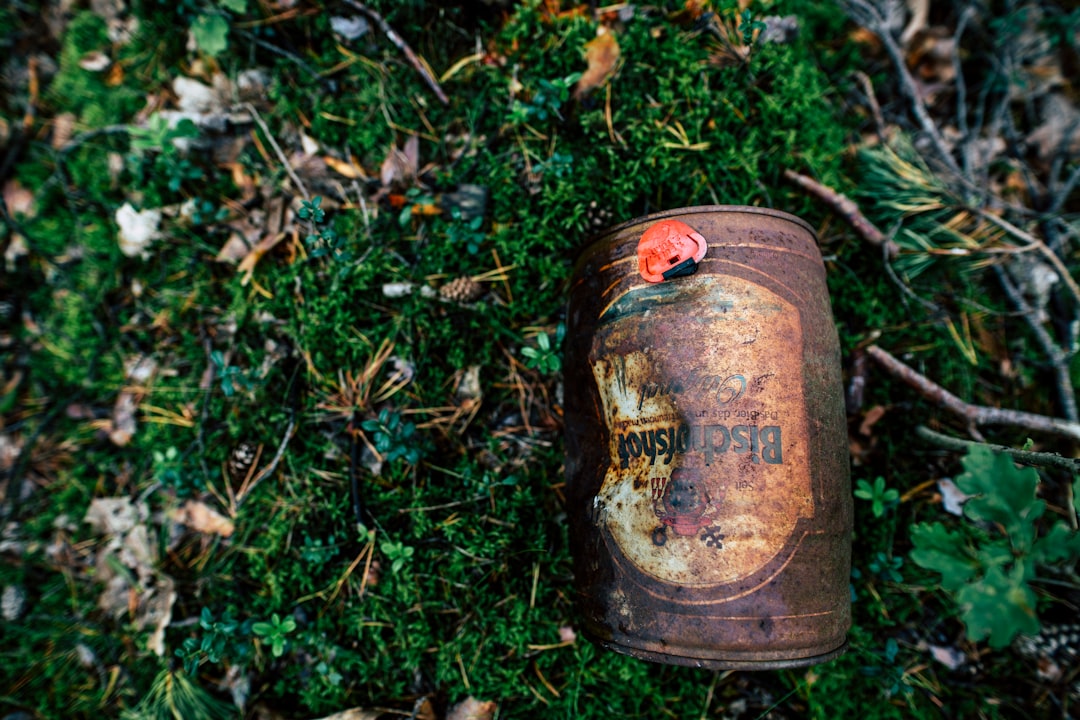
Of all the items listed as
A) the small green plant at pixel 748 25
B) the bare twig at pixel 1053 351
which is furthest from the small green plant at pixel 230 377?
the bare twig at pixel 1053 351

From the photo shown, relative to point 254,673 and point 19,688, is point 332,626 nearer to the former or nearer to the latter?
point 254,673

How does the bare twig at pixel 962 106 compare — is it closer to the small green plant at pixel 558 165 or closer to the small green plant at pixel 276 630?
the small green plant at pixel 558 165

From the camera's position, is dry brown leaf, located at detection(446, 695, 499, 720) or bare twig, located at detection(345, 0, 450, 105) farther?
bare twig, located at detection(345, 0, 450, 105)

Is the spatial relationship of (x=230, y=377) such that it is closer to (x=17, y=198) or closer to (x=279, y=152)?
(x=279, y=152)

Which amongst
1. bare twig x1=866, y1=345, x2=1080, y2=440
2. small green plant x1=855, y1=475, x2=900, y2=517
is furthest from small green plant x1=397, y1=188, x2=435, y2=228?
small green plant x1=855, y1=475, x2=900, y2=517

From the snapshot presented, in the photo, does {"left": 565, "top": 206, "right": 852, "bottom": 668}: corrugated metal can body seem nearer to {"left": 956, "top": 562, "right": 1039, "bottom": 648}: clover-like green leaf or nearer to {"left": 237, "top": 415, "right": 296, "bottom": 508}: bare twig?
{"left": 956, "top": 562, "right": 1039, "bottom": 648}: clover-like green leaf

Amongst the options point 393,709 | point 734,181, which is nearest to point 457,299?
point 734,181
